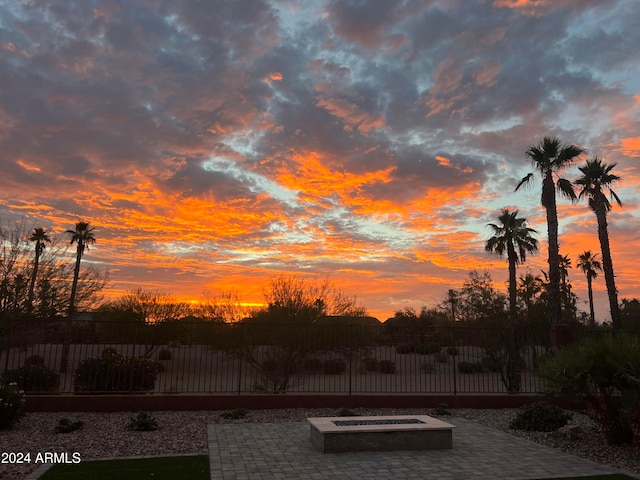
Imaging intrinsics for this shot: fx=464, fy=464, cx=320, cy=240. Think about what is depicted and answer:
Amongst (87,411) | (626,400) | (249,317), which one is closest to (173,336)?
(249,317)

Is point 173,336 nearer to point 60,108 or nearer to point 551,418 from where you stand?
point 60,108

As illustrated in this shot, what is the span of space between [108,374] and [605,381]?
1157cm

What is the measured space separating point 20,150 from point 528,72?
1469cm

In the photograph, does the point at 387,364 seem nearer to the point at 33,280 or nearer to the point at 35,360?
the point at 35,360

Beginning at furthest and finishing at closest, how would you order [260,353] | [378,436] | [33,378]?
[260,353]
[33,378]
[378,436]

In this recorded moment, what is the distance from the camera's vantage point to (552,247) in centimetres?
2309

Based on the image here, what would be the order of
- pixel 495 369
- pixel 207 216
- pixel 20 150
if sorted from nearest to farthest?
pixel 20 150 → pixel 495 369 → pixel 207 216

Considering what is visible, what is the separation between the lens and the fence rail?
12.6 m

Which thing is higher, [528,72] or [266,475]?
[528,72]

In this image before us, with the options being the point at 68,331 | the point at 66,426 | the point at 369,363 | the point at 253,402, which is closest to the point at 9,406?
the point at 66,426

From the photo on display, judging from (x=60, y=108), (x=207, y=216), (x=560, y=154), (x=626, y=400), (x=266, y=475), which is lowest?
(x=266, y=475)

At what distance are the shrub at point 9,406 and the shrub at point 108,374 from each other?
2.56 m

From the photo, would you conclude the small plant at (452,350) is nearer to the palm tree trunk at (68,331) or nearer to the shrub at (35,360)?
the palm tree trunk at (68,331)

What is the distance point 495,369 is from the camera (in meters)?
16.2
